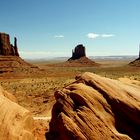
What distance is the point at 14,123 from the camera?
47.0 ft

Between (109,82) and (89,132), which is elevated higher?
(109,82)

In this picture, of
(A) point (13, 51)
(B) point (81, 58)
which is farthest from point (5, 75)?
(B) point (81, 58)

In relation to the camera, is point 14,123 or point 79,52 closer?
point 14,123

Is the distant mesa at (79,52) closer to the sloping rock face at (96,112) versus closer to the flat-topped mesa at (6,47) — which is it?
the flat-topped mesa at (6,47)

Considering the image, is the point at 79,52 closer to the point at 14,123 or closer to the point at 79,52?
the point at 79,52

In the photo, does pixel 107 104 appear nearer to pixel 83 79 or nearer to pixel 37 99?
pixel 83 79

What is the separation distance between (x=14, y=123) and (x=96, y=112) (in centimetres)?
385

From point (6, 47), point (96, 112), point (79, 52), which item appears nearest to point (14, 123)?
point (96, 112)

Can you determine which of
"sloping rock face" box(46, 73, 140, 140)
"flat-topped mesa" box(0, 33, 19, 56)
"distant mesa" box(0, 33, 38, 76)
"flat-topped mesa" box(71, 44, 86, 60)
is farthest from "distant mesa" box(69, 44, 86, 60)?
"sloping rock face" box(46, 73, 140, 140)

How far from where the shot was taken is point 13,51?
10738cm

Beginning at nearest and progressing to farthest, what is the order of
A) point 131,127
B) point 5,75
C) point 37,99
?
point 131,127 < point 37,99 < point 5,75

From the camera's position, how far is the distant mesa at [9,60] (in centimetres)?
8969

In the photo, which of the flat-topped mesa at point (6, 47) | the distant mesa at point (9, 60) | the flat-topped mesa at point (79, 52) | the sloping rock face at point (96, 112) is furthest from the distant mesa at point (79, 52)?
the sloping rock face at point (96, 112)

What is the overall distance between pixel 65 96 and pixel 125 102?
293 cm
